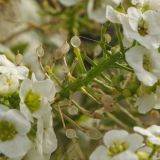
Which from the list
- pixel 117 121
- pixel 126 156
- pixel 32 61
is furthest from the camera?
pixel 32 61

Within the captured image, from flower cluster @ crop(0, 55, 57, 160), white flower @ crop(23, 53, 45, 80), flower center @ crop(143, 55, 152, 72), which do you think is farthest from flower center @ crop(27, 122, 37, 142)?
white flower @ crop(23, 53, 45, 80)

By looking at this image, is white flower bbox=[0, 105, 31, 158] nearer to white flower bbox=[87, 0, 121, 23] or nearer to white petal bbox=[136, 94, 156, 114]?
white petal bbox=[136, 94, 156, 114]

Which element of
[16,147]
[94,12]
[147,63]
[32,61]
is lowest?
[32,61]

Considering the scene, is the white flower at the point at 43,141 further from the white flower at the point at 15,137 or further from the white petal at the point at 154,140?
the white petal at the point at 154,140

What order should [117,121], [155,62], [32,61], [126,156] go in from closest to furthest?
1. [126,156]
2. [155,62]
3. [117,121]
4. [32,61]

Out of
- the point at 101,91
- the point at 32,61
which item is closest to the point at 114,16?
the point at 101,91

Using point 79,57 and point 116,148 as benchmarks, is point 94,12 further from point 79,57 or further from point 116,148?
point 116,148

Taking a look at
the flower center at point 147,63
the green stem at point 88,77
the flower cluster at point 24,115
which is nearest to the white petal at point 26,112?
the flower cluster at point 24,115
